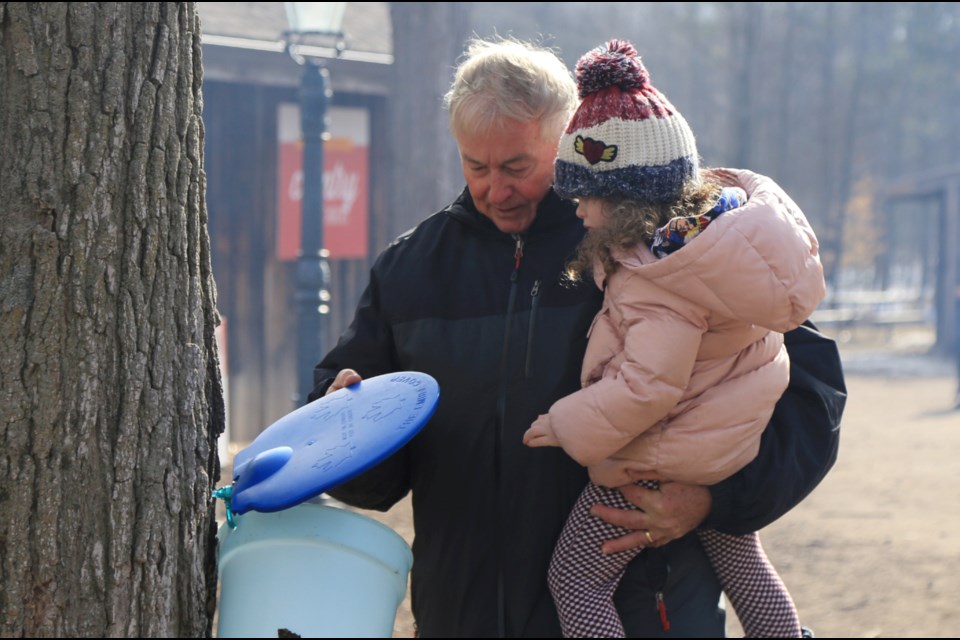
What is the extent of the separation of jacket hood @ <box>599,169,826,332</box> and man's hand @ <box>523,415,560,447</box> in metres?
0.35

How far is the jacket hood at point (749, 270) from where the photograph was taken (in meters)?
2.13

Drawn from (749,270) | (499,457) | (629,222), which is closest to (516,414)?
(499,457)

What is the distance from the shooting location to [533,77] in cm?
243

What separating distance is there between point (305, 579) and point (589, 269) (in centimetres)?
88

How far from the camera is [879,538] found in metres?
6.83

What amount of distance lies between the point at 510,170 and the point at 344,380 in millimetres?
586

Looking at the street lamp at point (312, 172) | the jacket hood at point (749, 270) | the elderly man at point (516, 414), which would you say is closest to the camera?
the jacket hood at point (749, 270)

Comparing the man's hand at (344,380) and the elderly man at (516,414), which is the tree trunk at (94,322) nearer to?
the man's hand at (344,380)

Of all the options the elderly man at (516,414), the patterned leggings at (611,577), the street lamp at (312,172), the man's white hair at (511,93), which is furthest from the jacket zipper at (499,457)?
the street lamp at (312,172)

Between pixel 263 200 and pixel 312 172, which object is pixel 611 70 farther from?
pixel 263 200

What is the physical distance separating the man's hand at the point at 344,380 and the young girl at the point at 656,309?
37 cm

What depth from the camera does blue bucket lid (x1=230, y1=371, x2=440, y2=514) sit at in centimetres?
A: 184

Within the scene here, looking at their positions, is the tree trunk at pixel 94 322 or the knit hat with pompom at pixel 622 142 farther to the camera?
the knit hat with pompom at pixel 622 142

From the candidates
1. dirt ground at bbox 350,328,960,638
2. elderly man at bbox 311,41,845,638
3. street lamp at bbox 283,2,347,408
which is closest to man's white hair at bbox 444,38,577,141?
elderly man at bbox 311,41,845,638
